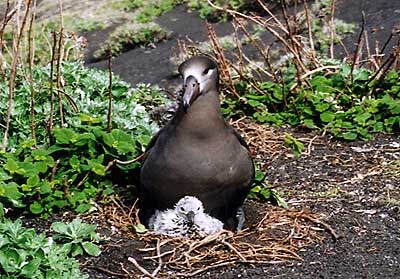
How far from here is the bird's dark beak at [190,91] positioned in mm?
4661

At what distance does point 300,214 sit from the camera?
529 centimetres

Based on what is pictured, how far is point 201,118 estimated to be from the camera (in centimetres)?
482

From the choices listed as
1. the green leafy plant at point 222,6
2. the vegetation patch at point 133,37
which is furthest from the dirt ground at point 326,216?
the vegetation patch at point 133,37

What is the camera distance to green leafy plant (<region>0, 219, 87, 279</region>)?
4.13 meters

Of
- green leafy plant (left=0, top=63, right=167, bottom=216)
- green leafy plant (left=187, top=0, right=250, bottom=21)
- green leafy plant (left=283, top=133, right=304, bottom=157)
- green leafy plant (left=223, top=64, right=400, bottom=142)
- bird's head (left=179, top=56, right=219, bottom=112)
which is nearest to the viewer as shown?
bird's head (left=179, top=56, right=219, bottom=112)

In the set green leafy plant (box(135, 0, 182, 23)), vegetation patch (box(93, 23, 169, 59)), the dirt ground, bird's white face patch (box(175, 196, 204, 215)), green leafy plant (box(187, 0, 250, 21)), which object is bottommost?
green leafy plant (box(135, 0, 182, 23))

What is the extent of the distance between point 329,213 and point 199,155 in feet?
3.34

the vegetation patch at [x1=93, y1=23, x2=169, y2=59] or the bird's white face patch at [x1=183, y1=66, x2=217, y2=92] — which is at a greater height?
the bird's white face patch at [x1=183, y1=66, x2=217, y2=92]

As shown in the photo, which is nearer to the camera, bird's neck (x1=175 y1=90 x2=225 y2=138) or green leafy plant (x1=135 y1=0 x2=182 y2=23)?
bird's neck (x1=175 y1=90 x2=225 y2=138)

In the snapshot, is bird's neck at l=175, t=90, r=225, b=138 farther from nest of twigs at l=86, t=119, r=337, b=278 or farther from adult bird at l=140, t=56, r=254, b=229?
nest of twigs at l=86, t=119, r=337, b=278

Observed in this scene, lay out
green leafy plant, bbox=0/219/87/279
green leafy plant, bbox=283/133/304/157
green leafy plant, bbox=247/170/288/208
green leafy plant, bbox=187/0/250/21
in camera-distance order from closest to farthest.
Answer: green leafy plant, bbox=0/219/87/279, green leafy plant, bbox=247/170/288/208, green leafy plant, bbox=283/133/304/157, green leafy plant, bbox=187/0/250/21

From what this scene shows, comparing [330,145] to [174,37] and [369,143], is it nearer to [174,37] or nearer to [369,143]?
[369,143]

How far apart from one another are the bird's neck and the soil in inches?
25.2

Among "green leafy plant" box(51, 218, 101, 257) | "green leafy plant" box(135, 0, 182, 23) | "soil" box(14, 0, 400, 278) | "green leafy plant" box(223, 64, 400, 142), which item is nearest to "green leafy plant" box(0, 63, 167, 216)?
"soil" box(14, 0, 400, 278)
